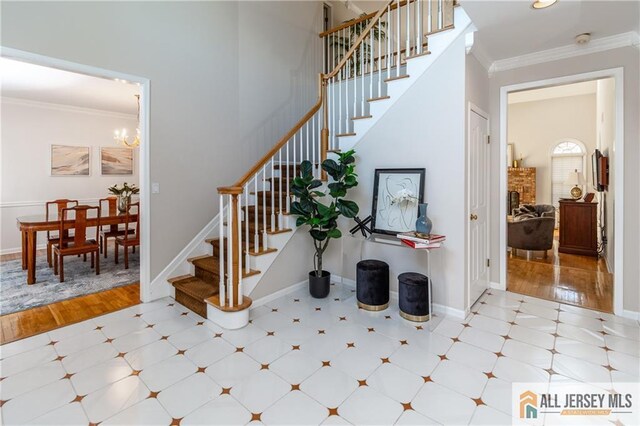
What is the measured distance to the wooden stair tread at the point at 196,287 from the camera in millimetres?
3207

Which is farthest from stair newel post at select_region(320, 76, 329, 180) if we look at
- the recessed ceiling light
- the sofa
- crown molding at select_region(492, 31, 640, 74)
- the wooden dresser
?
the wooden dresser

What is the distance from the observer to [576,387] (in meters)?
2.04

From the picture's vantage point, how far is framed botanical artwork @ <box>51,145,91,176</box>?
621 cm

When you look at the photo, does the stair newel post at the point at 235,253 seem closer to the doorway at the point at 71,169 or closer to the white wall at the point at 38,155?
the doorway at the point at 71,169

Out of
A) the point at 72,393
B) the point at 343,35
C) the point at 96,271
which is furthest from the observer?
the point at 343,35

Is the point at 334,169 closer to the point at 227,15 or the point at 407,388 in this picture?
the point at 407,388

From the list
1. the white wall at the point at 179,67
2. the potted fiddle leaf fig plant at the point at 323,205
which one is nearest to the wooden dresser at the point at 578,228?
the potted fiddle leaf fig plant at the point at 323,205

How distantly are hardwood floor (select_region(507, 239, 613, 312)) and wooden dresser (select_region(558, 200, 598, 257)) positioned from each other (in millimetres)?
178

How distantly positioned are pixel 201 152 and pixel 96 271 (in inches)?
94.8

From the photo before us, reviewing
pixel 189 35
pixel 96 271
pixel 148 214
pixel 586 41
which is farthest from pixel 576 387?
pixel 96 271

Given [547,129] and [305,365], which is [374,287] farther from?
[547,129]

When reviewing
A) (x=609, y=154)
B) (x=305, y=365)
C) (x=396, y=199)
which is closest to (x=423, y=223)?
(x=396, y=199)

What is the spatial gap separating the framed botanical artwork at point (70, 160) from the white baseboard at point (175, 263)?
4466mm

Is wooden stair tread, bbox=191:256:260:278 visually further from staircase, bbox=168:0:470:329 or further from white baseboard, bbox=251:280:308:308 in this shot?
white baseboard, bbox=251:280:308:308
